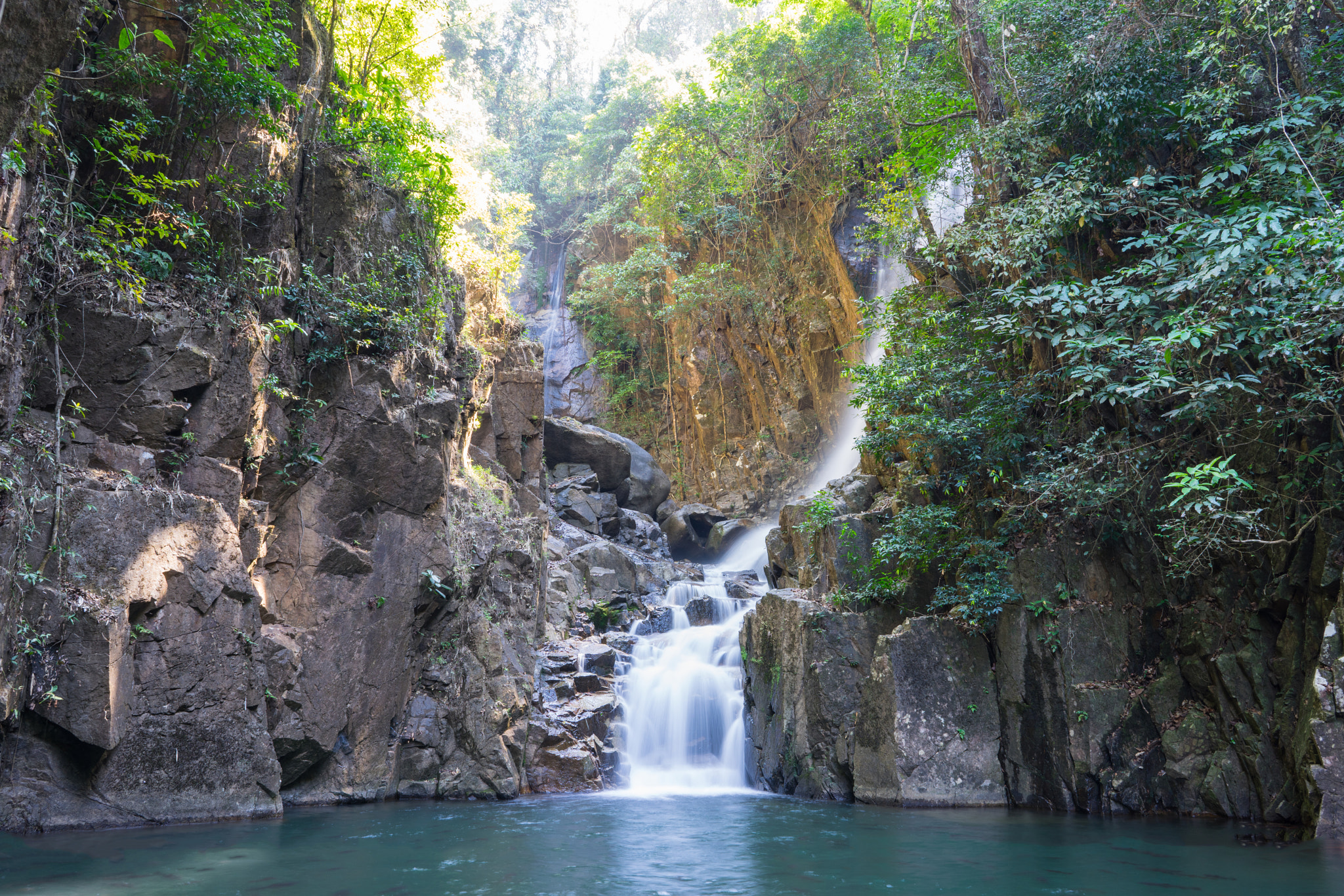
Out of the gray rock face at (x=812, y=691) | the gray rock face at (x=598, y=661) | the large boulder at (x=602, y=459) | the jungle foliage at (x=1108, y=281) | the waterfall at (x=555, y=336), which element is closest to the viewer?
the jungle foliage at (x=1108, y=281)

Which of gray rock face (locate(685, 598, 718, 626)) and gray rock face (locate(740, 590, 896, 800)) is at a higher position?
gray rock face (locate(685, 598, 718, 626))

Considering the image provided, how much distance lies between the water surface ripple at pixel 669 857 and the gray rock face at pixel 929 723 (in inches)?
17.4

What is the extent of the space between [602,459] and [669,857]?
16.6 m

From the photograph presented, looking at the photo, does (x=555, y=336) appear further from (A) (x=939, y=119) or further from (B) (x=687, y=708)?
(B) (x=687, y=708)

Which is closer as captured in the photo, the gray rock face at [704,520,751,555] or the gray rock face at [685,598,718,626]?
the gray rock face at [685,598,718,626]

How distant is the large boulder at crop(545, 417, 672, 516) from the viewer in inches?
952

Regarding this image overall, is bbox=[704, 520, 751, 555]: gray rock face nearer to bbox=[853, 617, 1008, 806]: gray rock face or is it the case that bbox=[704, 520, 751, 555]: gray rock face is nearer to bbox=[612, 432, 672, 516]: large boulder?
bbox=[612, 432, 672, 516]: large boulder

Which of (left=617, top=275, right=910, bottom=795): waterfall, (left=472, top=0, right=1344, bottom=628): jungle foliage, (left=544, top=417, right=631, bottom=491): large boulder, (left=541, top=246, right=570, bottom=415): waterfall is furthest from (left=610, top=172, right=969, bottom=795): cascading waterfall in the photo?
(left=541, top=246, right=570, bottom=415): waterfall

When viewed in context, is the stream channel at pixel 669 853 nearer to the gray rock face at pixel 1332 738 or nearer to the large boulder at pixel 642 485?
the gray rock face at pixel 1332 738

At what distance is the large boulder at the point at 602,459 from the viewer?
79.3 feet

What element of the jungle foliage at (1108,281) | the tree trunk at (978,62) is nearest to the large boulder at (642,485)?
the jungle foliage at (1108,281)

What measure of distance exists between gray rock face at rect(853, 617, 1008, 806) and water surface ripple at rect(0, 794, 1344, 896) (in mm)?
441

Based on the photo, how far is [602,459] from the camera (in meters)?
24.2

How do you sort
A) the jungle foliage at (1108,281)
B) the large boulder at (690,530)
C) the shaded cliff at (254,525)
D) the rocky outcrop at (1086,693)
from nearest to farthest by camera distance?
the shaded cliff at (254,525) < the jungle foliage at (1108,281) < the rocky outcrop at (1086,693) < the large boulder at (690,530)
